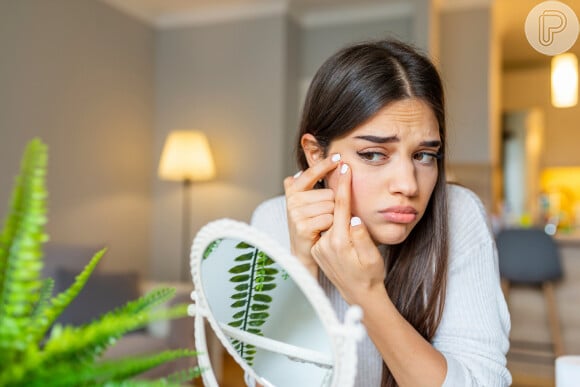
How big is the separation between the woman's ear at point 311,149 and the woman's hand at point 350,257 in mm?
212

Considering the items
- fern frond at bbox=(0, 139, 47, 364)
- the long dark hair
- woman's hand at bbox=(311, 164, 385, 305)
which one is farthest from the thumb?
fern frond at bbox=(0, 139, 47, 364)

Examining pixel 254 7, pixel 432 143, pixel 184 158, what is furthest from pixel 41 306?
pixel 254 7

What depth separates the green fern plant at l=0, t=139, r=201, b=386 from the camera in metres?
0.31

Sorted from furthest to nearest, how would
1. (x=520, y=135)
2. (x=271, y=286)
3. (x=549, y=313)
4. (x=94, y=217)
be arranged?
(x=520, y=135), (x=94, y=217), (x=549, y=313), (x=271, y=286)

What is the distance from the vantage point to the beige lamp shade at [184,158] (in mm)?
4105

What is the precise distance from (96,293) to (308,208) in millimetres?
2187

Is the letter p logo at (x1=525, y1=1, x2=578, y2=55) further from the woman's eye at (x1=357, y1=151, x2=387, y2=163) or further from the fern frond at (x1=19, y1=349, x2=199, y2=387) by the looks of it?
the fern frond at (x1=19, y1=349, x2=199, y2=387)

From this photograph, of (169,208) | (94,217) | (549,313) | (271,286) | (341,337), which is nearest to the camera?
(341,337)

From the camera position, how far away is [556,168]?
5.97m

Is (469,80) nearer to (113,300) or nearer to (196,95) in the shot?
(196,95)

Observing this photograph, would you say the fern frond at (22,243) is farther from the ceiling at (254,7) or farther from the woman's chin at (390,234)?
the ceiling at (254,7)

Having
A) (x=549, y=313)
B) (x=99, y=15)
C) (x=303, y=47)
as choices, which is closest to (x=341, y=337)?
(x=549, y=313)

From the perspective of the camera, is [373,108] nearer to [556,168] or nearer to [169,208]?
[169,208]

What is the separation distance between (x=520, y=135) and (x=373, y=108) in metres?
5.38
